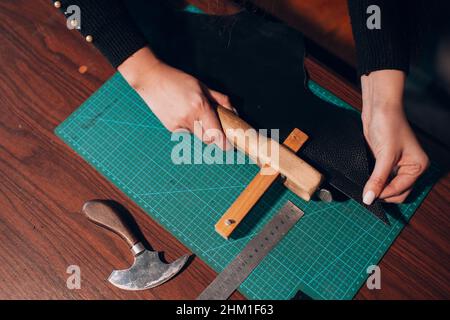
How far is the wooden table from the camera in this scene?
98 cm

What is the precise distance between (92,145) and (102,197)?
0.50 feet

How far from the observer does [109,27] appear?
98 cm

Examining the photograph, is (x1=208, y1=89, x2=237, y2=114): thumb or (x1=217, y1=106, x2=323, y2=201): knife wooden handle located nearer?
(x1=217, y1=106, x2=323, y2=201): knife wooden handle

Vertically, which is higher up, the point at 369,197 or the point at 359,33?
the point at 359,33

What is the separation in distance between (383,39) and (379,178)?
0.34m

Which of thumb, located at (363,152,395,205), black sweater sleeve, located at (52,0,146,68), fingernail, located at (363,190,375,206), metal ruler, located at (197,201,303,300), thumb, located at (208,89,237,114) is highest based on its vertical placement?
black sweater sleeve, located at (52,0,146,68)

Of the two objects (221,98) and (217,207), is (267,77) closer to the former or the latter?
(221,98)

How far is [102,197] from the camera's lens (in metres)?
1.05

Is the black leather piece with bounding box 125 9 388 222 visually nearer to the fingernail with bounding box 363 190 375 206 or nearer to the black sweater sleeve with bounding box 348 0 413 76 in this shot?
the fingernail with bounding box 363 190 375 206

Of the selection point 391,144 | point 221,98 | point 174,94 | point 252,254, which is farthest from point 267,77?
point 252,254

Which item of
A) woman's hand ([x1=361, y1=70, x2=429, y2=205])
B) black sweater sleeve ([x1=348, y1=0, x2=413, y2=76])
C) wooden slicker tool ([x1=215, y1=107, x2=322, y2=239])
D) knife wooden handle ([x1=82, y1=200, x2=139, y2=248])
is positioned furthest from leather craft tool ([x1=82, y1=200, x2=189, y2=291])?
black sweater sleeve ([x1=348, y1=0, x2=413, y2=76])

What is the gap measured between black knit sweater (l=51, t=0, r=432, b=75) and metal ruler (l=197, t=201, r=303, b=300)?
16.2 inches

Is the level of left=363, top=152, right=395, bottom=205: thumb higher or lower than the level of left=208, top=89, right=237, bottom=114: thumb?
lower

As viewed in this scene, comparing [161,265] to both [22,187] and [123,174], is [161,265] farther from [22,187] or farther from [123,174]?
[22,187]
